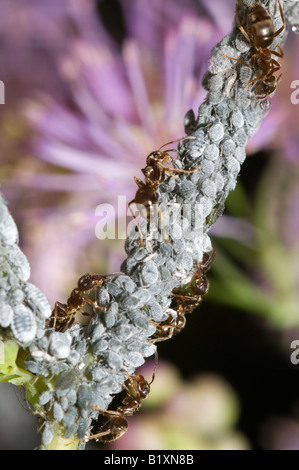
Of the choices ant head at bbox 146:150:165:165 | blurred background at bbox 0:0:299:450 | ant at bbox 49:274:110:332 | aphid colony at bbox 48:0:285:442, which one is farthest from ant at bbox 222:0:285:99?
blurred background at bbox 0:0:299:450

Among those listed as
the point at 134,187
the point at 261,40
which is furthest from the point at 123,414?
the point at 134,187

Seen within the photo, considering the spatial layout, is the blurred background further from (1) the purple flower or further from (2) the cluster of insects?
(2) the cluster of insects

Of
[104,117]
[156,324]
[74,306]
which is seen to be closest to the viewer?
[156,324]

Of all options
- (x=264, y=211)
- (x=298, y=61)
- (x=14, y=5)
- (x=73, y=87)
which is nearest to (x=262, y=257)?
(x=264, y=211)

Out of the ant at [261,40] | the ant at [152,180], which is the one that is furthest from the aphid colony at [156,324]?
the ant at [261,40]

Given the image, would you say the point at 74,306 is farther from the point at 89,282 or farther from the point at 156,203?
the point at 156,203
